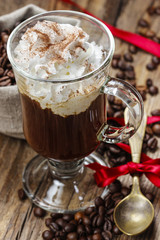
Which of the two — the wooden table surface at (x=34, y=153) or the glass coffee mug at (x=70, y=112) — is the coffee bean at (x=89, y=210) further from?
the wooden table surface at (x=34, y=153)

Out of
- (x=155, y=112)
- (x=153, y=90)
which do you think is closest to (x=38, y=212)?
(x=155, y=112)

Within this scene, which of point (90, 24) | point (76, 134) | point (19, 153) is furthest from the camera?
point (19, 153)

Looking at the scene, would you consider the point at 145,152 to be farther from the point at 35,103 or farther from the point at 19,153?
the point at 35,103

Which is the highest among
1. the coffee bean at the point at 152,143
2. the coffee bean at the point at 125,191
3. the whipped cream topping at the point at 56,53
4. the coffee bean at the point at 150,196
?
the whipped cream topping at the point at 56,53

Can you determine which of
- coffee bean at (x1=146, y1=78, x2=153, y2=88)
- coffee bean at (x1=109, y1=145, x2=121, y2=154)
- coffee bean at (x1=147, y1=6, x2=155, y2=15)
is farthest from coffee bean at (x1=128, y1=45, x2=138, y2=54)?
coffee bean at (x1=109, y1=145, x2=121, y2=154)

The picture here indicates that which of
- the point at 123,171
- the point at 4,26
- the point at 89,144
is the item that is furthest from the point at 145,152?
the point at 4,26

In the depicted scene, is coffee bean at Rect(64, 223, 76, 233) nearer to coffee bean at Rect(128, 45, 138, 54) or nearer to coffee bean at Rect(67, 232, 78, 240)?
coffee bean at Rect(67, 232, 78, 240)

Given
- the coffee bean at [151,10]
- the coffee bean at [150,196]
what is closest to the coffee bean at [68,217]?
the coffee bean at [150,196]
